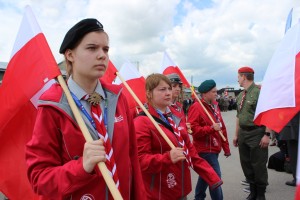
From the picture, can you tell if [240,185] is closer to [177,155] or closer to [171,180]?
[171,180]

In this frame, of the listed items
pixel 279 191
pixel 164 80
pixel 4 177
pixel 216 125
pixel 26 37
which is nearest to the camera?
pixel 4 177

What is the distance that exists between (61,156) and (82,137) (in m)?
0.17

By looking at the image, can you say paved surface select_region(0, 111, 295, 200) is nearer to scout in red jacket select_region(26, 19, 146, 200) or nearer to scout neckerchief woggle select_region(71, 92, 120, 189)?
scout in red jacket select_region(26, 19, 146, 200)

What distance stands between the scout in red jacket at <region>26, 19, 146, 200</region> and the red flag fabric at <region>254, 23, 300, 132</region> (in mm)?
1182

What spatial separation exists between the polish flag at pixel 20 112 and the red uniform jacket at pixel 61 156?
0.51m

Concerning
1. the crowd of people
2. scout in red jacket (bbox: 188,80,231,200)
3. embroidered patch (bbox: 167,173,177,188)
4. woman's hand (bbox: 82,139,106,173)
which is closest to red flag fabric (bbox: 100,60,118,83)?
the crowd of people

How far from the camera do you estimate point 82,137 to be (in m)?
1.81

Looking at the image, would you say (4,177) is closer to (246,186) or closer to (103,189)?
(103,189)

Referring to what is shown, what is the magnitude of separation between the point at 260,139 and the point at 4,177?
4.13 metres

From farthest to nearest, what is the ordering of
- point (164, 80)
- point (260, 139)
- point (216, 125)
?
point (260, 139) < point (216, 125) < point (164, 80)

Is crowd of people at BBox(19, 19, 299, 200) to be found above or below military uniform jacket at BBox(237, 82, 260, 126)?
below

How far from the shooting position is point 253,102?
206 inches

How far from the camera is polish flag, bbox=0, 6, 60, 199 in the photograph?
2.38 m

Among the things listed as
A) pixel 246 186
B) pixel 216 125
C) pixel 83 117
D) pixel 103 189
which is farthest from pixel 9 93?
pixel 246 186
